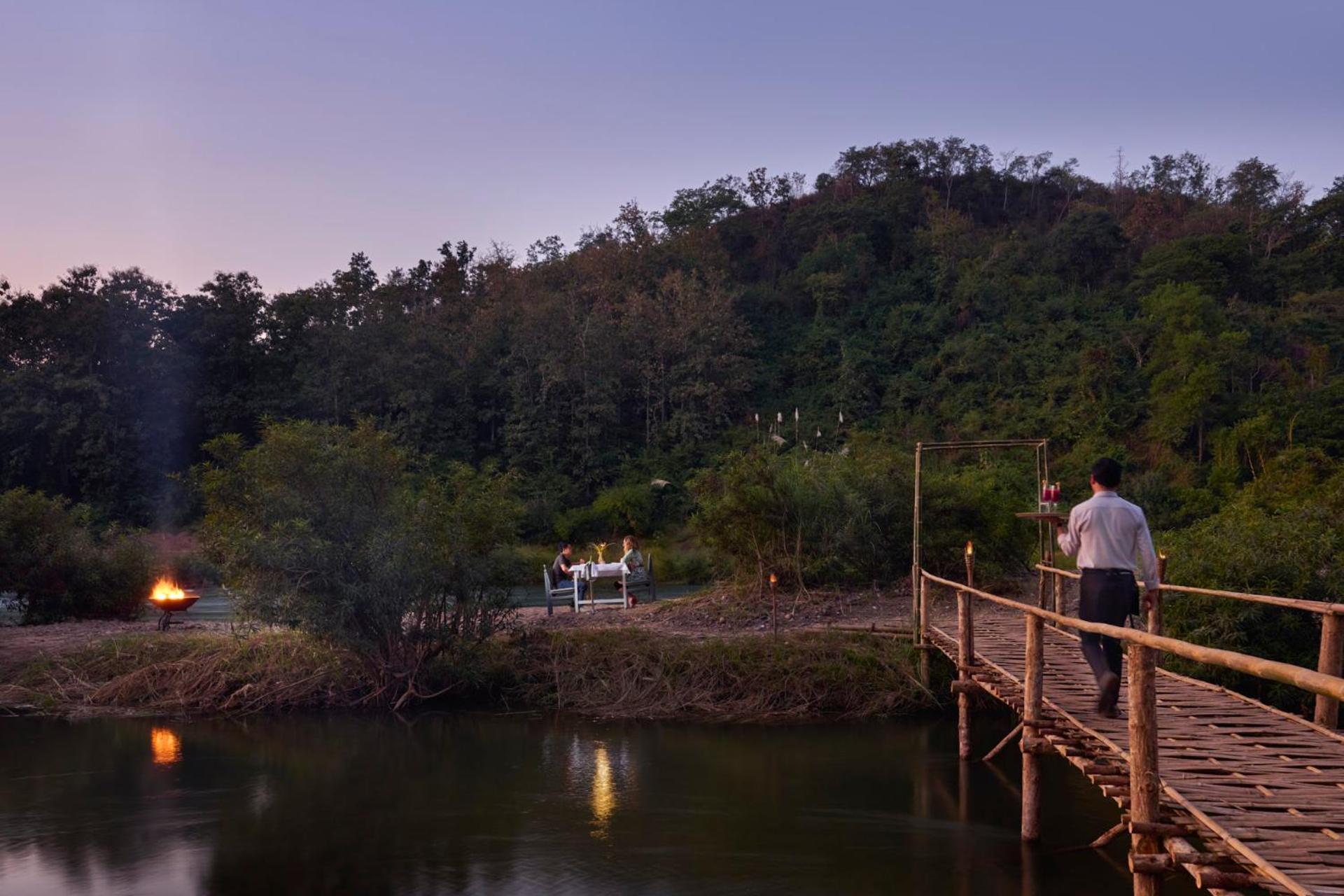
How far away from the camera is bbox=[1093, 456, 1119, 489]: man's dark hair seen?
23.3 feet

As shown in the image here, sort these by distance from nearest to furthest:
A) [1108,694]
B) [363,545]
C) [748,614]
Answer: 1. [1108,694]
2. [363,545]
3. [748,614]

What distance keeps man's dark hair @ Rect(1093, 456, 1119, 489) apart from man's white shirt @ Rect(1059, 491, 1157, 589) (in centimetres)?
7

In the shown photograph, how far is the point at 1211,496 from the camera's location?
27.1 metres

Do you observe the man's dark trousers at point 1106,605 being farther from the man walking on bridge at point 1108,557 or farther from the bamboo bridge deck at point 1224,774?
the bamboo bridge deck at point 1224,774

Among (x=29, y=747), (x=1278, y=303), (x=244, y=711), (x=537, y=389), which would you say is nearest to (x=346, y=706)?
(x=244, y=711)

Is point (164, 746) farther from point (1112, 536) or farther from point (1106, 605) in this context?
point (1112, 536)

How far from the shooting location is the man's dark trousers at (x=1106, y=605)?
23.3 ft

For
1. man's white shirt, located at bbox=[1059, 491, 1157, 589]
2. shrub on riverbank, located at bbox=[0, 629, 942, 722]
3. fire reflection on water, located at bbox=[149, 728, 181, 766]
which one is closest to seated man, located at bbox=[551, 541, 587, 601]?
shrub on riverbank, located at bbox=[0, 629, 942, 722]

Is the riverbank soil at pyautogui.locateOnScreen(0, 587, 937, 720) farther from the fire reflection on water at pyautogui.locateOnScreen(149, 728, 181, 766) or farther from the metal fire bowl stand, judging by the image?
the fire reflection on water at pyautogui.locateOnScreen(149, 728, 181, 766)

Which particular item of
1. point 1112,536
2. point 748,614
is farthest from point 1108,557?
point 748,614

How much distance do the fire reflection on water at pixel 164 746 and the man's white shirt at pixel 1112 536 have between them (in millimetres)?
9960

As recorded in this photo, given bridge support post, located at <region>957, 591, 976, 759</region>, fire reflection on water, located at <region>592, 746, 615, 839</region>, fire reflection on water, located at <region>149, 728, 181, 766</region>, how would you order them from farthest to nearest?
fire reflection on water, located at <region>149, 728, 181, 766</region>, bridge support post, located at <region>957, 591, 976, 759</region>, fire reflection on water, located at <region>592, 746, 615, 839</region>

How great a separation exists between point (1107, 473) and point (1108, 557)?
512mm

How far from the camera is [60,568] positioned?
1872 cm
